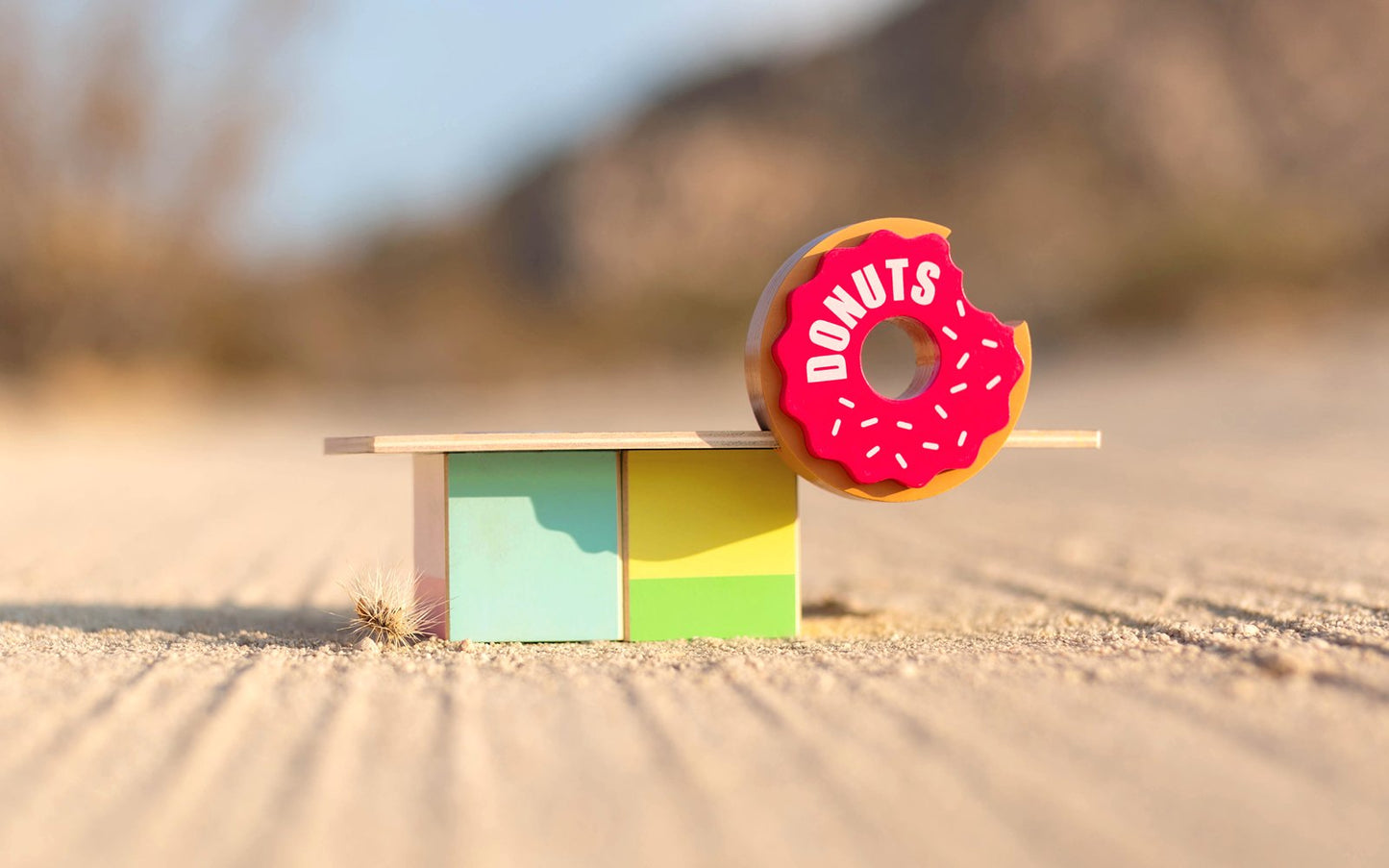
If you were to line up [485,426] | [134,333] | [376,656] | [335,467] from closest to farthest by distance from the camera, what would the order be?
[376,656] → [335,467] → [485,426] → [134,333]

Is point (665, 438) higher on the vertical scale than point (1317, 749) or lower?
higher

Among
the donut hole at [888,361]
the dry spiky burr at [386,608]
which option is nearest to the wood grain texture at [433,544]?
the dry spiky burr at [386,608]

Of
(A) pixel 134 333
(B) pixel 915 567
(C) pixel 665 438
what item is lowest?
(B) pixel 915 567

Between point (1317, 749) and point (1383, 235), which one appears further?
point (1383, 235)

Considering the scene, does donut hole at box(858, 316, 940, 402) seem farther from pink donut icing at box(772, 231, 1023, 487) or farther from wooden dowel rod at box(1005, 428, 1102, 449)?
pink donut icing at box(772, 231, 1023, 487)

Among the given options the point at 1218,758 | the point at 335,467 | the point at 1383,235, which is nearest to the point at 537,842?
the point at 1218,758

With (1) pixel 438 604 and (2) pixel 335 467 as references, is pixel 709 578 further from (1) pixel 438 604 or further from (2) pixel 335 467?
(2) pixel 335 467

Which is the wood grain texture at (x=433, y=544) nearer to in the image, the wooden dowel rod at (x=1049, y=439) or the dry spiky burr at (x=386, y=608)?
the dry spiky burr at (x=386, y=608)
